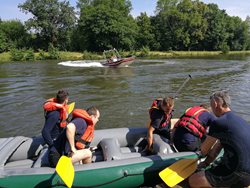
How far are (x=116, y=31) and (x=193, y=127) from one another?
3352 cm

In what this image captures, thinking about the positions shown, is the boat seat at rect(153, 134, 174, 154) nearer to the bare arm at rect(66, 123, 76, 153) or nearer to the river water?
the bare arm at rect(66, 123, 76, 153)

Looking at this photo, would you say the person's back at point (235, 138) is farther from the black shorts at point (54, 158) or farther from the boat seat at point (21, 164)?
the boat seat at point (21, 164)

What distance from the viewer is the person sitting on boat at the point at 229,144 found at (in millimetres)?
2930

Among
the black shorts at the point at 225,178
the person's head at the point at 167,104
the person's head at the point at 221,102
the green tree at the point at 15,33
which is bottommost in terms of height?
the black shorts at the point at 225,178

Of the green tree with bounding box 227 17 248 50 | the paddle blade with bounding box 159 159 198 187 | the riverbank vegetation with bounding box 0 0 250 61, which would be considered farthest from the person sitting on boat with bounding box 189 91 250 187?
the green tree with bounding box 227 17 248 50

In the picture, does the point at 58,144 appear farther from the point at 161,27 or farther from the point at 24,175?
the point at 161,27

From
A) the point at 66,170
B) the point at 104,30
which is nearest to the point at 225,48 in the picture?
the point at 104,30

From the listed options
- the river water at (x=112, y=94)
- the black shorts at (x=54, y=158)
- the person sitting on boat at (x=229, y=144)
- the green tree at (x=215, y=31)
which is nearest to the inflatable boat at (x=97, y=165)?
the black shorts at (x=54, y=158)

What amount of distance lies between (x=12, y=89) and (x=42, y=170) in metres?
10.1

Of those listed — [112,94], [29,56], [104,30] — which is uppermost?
[104,30]

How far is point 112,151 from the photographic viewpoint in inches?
168

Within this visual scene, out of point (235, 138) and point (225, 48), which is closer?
point (235, 138)

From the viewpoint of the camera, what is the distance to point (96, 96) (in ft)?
36.3

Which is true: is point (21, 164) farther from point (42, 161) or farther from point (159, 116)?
point (159, 116)
